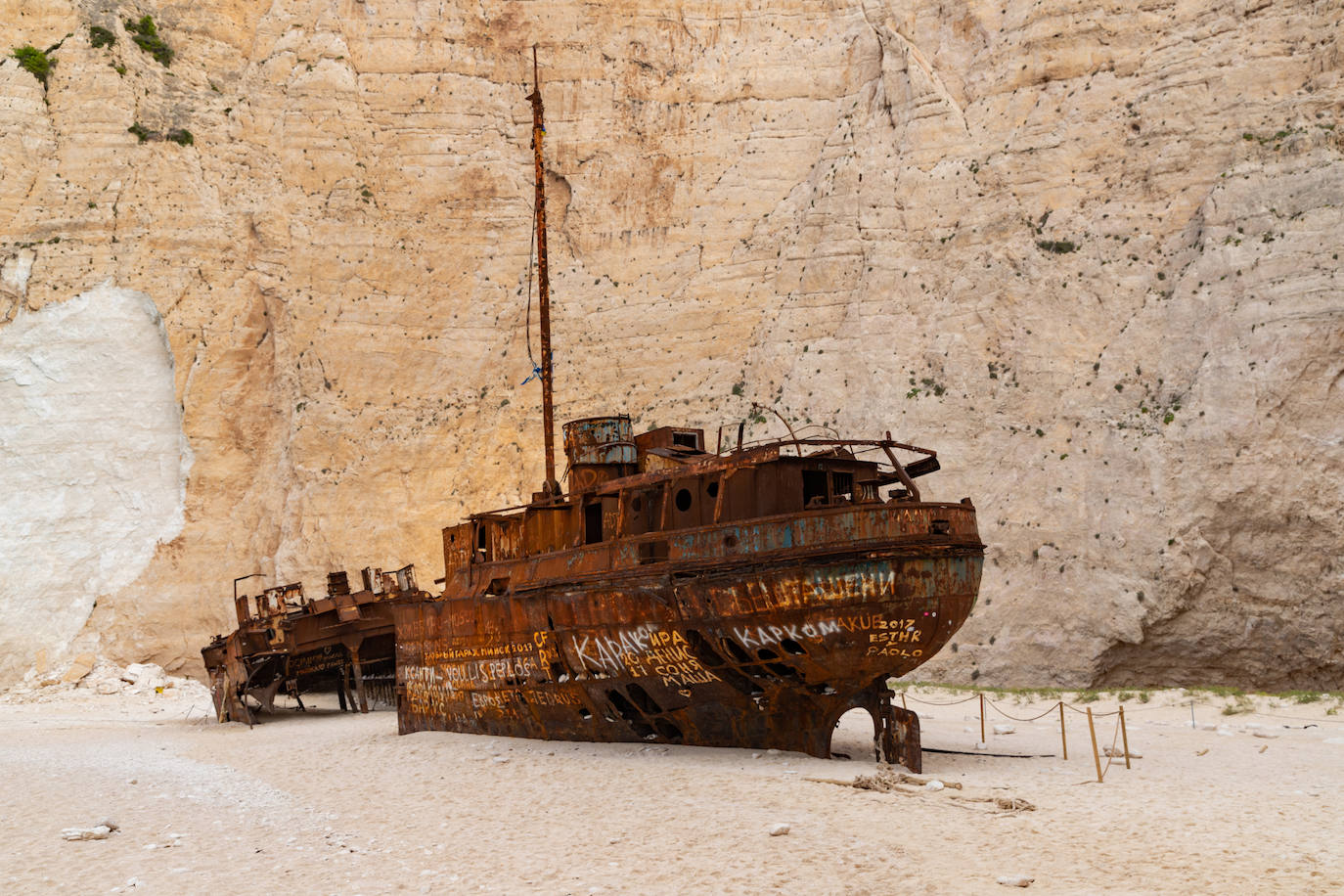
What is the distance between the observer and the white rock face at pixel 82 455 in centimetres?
3375

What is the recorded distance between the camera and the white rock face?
33.8 meters

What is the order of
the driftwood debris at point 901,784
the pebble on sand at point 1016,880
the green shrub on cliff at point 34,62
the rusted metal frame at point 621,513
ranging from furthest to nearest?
the green shrub on cliff at point 34,62 < the rusted metal frame at point 621,513 < the driftwood debris at point 901,784 < the pebble on sand at point 1016,880

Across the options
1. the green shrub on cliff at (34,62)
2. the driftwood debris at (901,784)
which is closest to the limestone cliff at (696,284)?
the green shrub on cliff at (34,62)

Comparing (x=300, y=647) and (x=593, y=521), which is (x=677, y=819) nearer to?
(x=593, y=521)

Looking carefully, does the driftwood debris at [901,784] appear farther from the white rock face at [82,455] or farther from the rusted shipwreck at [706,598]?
the white rock face at [82,455]

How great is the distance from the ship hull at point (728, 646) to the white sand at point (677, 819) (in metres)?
0.52

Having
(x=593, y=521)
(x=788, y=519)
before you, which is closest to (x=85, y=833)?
(x=593, y=521)

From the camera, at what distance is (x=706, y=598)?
557 inches

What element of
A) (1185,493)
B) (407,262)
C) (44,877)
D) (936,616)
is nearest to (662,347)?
(407,262)

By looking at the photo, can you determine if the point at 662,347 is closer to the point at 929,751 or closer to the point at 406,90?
the point at 406,90

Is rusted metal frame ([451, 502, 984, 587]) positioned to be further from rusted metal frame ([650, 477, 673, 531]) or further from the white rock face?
the white rock face

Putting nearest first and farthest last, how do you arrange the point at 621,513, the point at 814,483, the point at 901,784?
the point at 901,784, the point at 814,483, the point at 621,513

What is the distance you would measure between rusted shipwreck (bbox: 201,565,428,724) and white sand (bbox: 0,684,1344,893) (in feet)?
20.2

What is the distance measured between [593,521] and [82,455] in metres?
26.1
